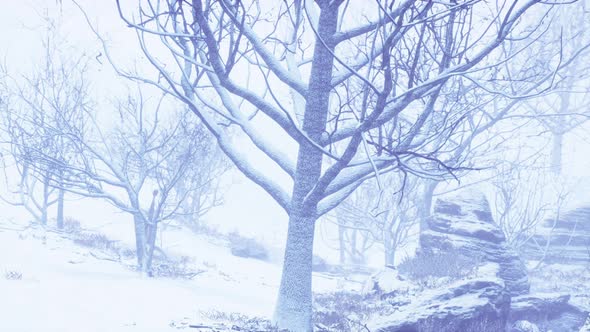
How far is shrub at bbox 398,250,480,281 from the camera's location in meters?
9.68

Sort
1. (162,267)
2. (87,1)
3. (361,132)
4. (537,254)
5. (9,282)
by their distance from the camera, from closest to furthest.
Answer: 1. (361,132)
2. (9,282)
3. (162,267)
4. (537,254)
5. (87,1)

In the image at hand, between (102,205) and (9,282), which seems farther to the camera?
(102,205)

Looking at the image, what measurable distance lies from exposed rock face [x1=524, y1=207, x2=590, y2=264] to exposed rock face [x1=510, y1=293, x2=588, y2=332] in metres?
6.04

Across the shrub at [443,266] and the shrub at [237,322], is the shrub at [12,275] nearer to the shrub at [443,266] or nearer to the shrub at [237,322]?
the shrub at [237,322]

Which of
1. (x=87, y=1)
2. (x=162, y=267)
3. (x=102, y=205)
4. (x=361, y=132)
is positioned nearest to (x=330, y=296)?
(x=162, y=267)

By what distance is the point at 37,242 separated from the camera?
12.4 meters

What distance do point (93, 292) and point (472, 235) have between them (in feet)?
26.8

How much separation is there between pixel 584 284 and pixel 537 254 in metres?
2.78

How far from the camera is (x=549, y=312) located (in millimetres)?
8688

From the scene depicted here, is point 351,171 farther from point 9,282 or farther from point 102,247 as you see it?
point 102,247

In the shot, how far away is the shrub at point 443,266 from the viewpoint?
9.68 meters

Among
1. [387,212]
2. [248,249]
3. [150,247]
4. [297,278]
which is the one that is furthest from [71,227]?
[297,278]

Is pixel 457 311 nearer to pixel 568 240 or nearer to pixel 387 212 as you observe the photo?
pixel 387 212

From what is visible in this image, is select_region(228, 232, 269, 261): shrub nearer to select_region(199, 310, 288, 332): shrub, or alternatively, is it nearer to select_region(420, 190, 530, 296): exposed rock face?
select_region(420, 190, 530, 296): exposed rock face
